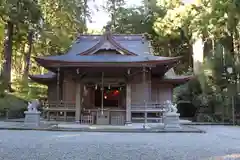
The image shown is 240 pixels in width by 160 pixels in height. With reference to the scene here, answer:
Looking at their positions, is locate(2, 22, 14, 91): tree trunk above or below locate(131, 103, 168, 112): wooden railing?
above

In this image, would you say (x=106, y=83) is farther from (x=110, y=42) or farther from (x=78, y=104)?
(x=110, y=42)

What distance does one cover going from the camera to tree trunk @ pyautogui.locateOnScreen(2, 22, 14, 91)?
2173cm

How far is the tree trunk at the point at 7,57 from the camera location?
71.3 feet

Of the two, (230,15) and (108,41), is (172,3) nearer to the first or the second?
(230,15)

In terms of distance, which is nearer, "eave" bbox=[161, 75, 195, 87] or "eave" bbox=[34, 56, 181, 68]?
"eave" bbox=[34, 56, 181, 68]

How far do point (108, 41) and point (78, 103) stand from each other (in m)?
3.68

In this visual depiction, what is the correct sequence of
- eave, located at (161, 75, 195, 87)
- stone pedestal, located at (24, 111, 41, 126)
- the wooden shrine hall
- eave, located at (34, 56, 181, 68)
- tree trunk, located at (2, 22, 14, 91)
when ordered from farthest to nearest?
tree trunk, located at (2, 22, 14, 91) → eave, located at (161, 75, 195, 87) → the wooden shrine hall → eave, located at (34, 56, 181, 68) → stone pedestal, located at (24, 111, 41, 126)

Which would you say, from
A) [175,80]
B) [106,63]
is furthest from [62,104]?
[175,80]

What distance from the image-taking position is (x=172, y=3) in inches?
1035

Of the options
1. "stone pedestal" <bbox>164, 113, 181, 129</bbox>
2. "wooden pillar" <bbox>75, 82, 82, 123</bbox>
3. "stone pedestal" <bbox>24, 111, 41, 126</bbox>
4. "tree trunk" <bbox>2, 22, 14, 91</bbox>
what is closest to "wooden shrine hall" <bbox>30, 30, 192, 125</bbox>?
"wooden pillar" <bbox>75, 82, 82, 123</bbox>

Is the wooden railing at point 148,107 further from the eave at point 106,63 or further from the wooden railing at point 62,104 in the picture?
the wooden railing at point 62,104

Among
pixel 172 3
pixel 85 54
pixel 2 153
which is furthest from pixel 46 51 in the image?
pixel 2 153

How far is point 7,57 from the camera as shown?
22266 mm

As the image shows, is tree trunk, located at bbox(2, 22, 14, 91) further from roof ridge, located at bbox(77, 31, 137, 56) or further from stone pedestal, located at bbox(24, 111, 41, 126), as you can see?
stone pedestal, located at bbox(24, 111, 41, 126)
